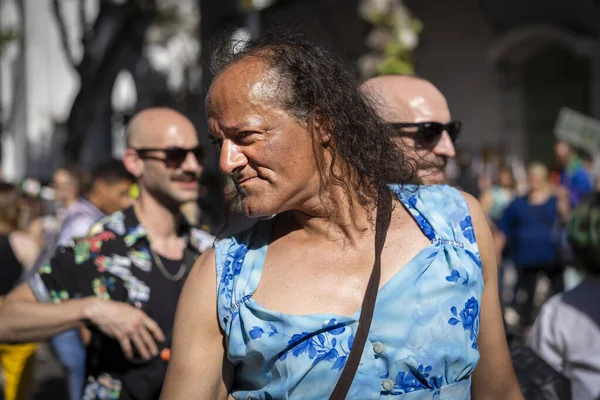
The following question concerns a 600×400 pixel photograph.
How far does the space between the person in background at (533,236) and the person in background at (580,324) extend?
5.60 metres

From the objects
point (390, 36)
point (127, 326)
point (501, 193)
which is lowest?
point (501, 193)

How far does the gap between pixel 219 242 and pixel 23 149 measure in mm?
24687

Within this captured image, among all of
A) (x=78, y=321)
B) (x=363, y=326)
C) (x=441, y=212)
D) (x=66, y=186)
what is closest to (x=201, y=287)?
(x=363, y=326)

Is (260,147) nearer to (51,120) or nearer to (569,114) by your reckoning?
(569,114)

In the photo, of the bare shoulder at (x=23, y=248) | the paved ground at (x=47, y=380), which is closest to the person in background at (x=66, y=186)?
the paved ground at (x=47, y=380)

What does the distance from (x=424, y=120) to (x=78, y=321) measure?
4.88 ft

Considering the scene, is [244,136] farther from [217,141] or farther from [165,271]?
[165,271]

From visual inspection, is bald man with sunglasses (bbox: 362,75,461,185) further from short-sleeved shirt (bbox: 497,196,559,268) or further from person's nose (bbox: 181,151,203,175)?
short-sleeved shirt (bbox: 497,196,559,268)

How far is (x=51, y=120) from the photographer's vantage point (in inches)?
974

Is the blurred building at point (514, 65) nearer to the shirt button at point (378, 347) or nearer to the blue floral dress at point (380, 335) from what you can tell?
the blue floral dress at point (380, 335)

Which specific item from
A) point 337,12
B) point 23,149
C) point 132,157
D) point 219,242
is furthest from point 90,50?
point 23,149

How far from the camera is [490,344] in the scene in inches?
87.6

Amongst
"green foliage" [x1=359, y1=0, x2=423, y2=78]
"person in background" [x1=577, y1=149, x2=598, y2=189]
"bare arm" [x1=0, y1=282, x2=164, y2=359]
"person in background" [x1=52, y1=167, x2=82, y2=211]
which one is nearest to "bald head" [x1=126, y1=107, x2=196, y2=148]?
"bare arm" [x1=0, y1=282, x2=164, y2=359]

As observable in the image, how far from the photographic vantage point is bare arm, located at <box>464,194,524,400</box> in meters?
2.22
